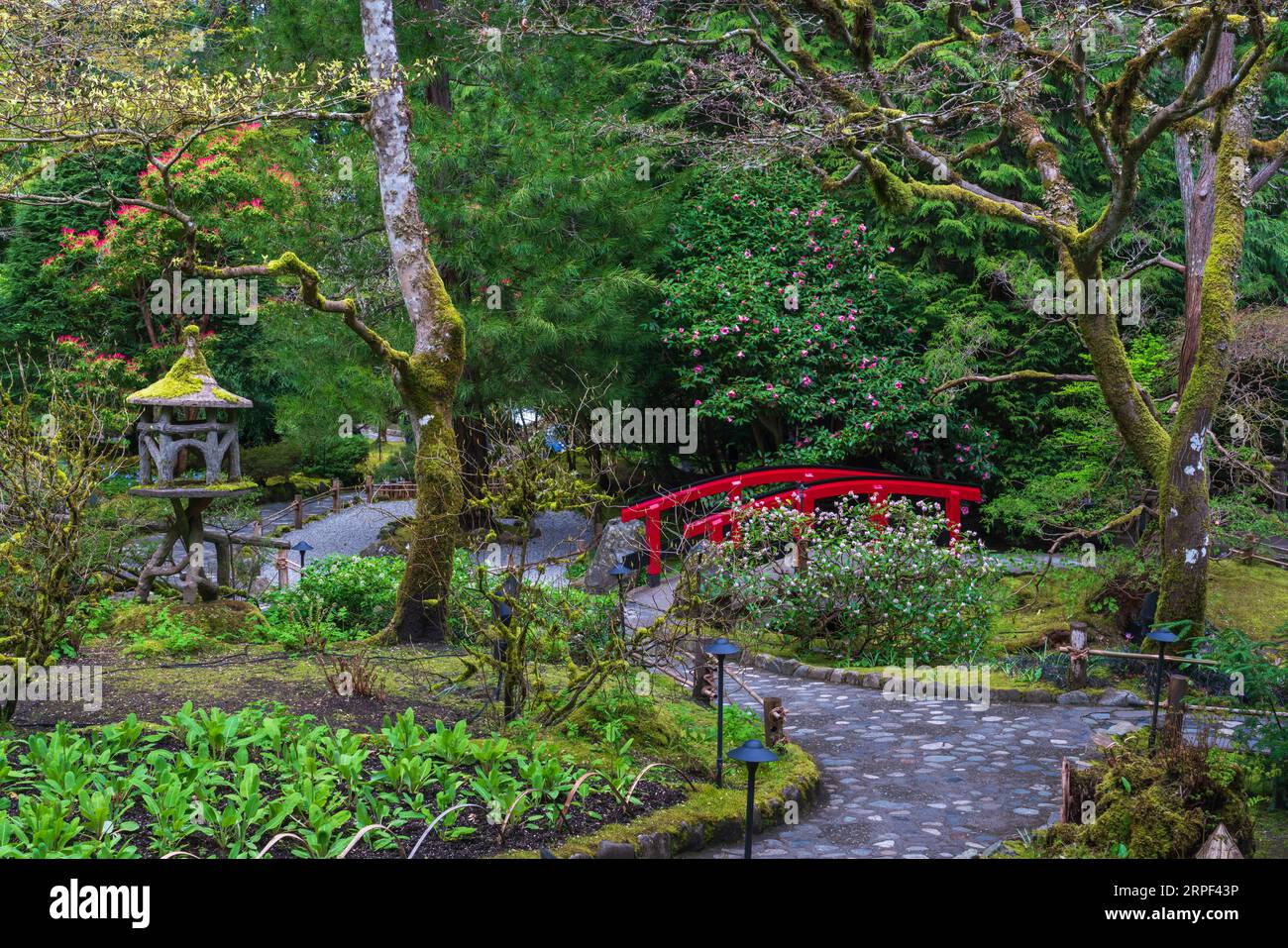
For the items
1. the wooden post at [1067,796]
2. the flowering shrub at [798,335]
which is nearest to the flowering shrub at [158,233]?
the flowering shrub at [798,335]

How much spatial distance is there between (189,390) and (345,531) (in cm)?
1252

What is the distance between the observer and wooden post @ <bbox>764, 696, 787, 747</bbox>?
748 centimetres

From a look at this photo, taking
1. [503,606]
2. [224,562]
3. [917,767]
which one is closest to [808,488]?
[224,562]

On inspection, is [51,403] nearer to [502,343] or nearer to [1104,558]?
[502,343]

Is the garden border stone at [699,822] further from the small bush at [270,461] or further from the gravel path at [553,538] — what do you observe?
the small bush at [270,461]

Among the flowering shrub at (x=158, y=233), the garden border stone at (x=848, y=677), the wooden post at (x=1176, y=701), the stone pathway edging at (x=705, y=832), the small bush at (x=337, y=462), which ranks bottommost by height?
the garden border stone at (x=848, y=677)

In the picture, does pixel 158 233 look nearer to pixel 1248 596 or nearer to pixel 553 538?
pixel 553 538

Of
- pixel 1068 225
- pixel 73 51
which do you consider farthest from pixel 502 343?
pixel 1068 225

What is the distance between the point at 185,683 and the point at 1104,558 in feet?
30.4

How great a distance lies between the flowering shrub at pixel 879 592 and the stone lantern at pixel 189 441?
4.52 meters

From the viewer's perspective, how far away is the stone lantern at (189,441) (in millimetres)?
9602

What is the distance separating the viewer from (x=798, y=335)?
1730 centimetres

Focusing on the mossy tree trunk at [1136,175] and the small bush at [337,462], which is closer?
the mossy tree trunk at [1136,175]

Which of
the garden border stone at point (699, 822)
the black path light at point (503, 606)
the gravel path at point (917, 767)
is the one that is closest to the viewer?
the garden border stone at point (699, 822)
